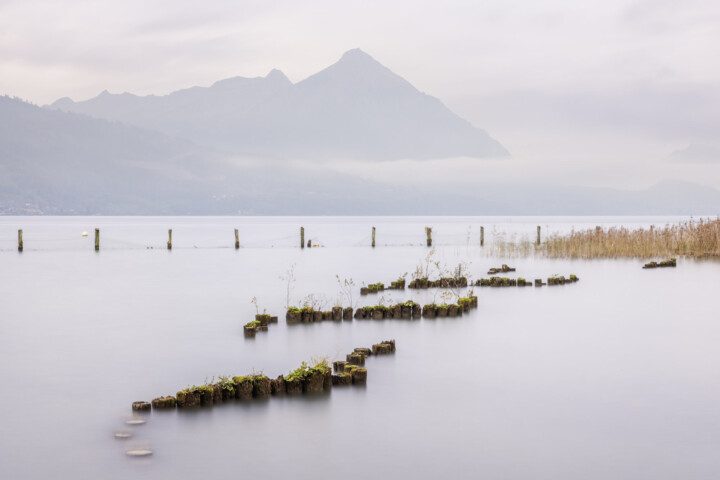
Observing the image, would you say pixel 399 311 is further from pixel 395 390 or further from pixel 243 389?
pixel 243 389

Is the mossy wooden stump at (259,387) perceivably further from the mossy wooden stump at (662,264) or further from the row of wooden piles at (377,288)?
the mossy wooden stump at (662,264)

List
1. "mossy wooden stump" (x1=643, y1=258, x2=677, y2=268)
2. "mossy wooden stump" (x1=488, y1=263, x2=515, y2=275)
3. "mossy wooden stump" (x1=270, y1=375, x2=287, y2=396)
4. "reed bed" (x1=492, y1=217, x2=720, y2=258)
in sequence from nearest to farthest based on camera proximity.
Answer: "mossy wooden stump" (x1=270, y1=375, x2=287, y2=396) → "mossy wooden stump" (x1=488, y1=263, x2=515, y2=275) → "mossy wooden stump" (x1=643, y1=258, x2=677, y2=268) → "reed bed" (x1=492, y1=217, x2=720, y2=258)

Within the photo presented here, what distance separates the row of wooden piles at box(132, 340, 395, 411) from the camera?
11422 millimetres

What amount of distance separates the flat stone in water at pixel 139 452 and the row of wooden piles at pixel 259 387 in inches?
67.5

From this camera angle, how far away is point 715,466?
9.07m

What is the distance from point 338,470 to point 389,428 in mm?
1710

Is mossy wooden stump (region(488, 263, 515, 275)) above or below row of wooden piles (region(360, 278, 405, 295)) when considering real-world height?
above

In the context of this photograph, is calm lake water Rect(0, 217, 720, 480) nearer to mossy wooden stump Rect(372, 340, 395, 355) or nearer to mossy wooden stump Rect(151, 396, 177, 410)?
mossy wooden stump Rect(151, 396, 177, 410)

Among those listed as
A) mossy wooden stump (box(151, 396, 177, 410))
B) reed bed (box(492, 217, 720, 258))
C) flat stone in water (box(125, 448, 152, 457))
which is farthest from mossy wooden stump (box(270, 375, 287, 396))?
reed bed (box(492, 217, 720, 258))

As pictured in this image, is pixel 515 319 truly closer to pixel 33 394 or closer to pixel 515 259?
pixel 33 394

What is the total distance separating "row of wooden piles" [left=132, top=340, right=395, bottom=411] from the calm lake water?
0.84 feet

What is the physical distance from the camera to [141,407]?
11438mm

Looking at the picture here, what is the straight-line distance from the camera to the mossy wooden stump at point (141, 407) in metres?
11.4

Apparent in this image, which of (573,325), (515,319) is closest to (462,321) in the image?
(515,319)
